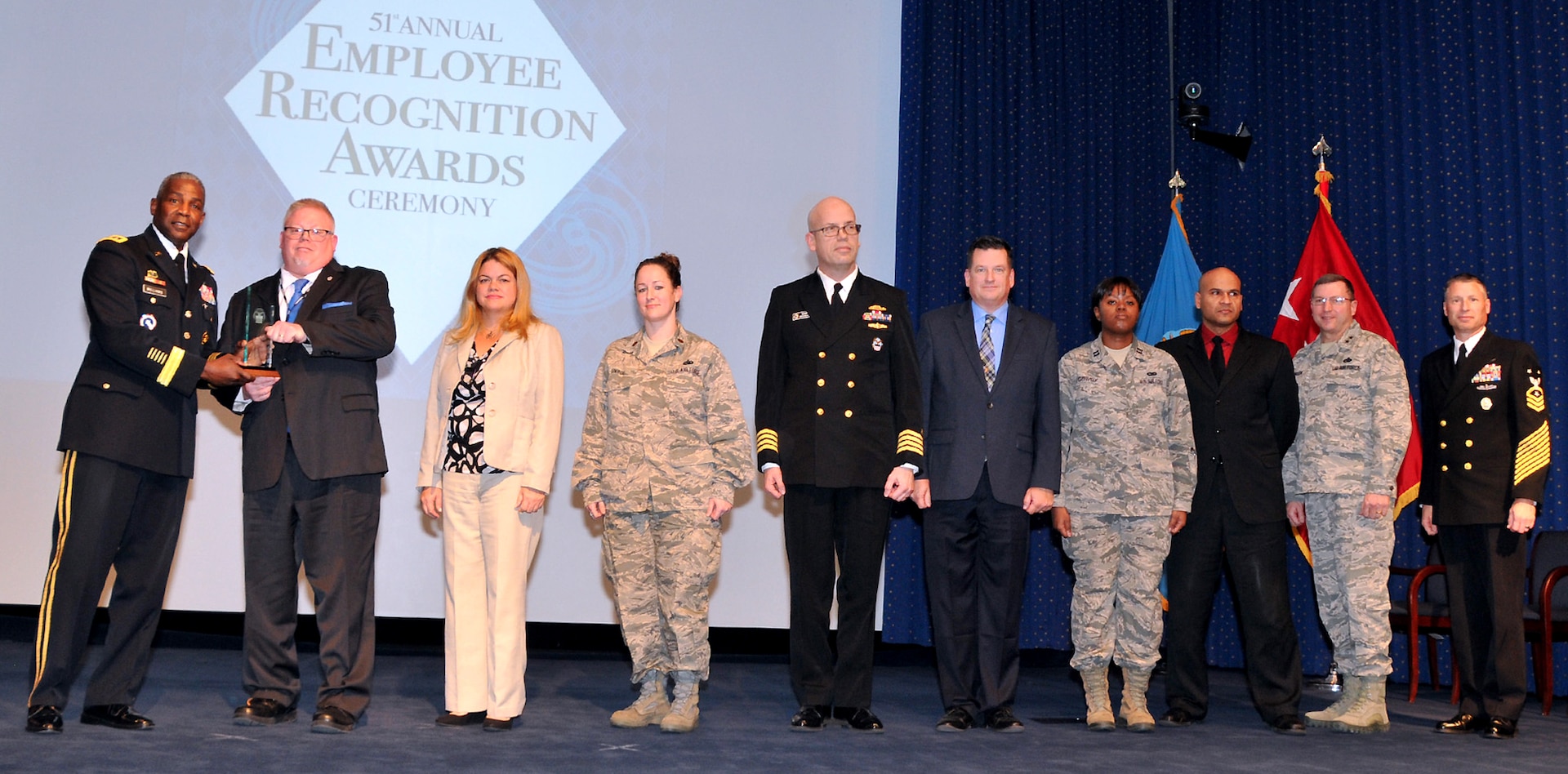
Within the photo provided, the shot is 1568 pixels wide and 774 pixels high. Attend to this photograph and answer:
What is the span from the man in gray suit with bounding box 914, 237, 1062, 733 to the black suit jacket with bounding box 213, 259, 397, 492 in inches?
66.9

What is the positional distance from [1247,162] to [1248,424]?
2746 mm

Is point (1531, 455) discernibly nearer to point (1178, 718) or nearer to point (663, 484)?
point (1178, 718)

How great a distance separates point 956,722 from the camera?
3.66 m

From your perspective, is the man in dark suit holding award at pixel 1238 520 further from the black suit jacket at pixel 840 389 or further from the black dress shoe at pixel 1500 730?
the black suit jacket at pixel 840 389

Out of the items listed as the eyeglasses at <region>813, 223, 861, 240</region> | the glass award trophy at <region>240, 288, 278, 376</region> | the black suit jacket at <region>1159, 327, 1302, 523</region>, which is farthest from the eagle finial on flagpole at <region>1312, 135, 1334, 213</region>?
the glass award trophy at <region>240, 288, 278, 376</region>

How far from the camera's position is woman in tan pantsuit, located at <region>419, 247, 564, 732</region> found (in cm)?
348

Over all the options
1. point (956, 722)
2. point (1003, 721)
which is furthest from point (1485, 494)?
point (956, 722)

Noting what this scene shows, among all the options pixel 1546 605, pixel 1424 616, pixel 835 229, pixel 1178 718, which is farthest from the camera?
pixel 1424 616

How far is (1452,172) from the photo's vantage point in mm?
5316

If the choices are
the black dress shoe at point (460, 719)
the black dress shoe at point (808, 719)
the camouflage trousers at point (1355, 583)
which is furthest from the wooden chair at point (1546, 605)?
the black dress shoe at point (460, 719)

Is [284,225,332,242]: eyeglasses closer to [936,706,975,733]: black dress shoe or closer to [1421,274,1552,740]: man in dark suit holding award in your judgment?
[936,706,975,733]: black dress shoe

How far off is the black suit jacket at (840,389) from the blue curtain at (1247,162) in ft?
7.55

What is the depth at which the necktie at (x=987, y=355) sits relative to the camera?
381 centimetres

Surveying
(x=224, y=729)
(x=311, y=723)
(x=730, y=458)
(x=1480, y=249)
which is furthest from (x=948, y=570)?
(x=1480, y=249)
